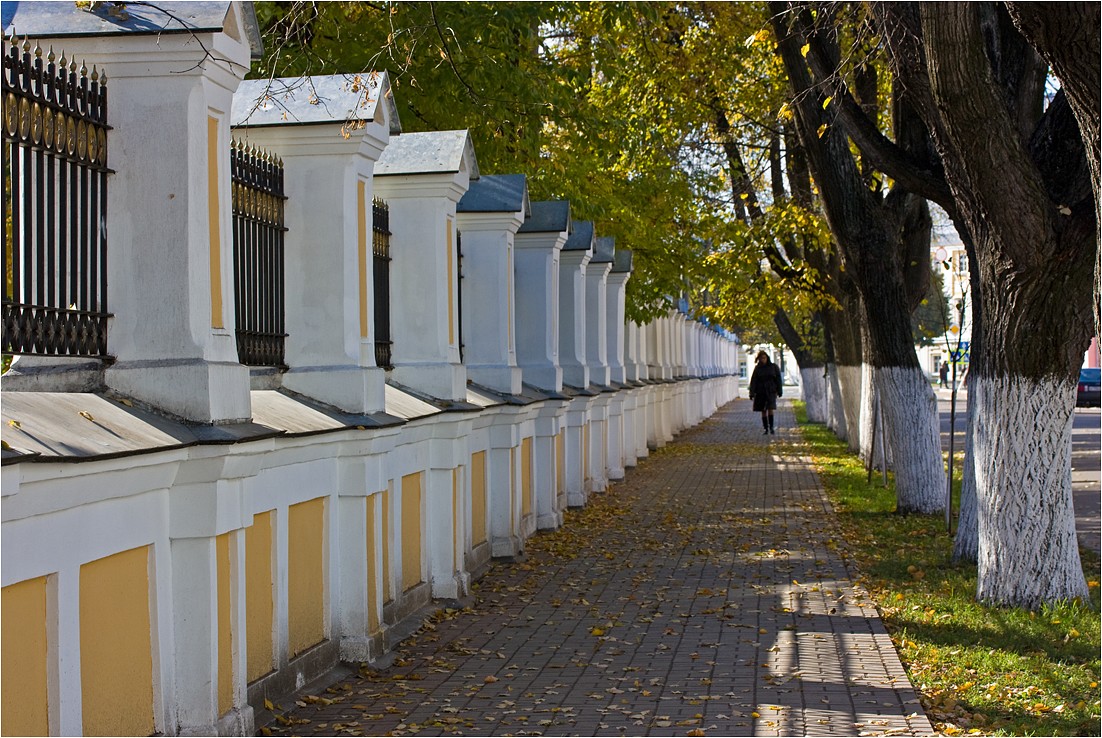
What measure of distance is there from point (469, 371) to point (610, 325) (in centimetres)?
968

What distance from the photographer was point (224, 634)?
609cm

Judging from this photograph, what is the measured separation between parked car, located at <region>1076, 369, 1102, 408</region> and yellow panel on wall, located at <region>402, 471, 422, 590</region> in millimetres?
43923

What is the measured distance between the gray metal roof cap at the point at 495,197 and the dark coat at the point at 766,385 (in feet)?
72.5

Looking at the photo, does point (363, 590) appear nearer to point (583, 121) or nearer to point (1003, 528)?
point (1003, 528)

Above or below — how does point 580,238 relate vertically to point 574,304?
above

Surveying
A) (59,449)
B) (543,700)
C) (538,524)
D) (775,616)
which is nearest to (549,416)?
(538,524)

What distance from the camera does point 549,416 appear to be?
14.8m

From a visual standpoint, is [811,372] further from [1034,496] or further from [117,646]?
[117,646]

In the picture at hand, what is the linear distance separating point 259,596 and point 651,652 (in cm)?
268

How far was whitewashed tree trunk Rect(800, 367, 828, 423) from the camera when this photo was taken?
41.7 metres

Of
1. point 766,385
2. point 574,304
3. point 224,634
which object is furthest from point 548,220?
point 766,385

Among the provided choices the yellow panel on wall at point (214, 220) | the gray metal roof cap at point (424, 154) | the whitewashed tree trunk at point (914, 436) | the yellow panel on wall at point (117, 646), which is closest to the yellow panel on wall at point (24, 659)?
the yellow panel on wall at point (117, 646)

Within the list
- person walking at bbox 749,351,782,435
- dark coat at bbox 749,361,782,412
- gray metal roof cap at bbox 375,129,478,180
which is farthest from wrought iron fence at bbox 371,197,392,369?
dark coat at bbox 749,361,782,412

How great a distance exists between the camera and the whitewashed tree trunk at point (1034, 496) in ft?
31.2
